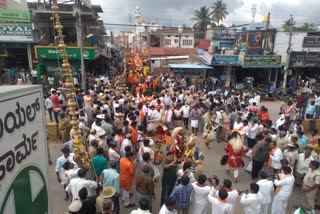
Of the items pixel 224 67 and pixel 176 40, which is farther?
pixel 176 40

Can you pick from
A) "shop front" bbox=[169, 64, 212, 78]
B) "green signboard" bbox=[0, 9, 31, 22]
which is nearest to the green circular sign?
"shop front" bbox=[169, 64, 212, 78]

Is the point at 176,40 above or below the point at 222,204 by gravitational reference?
above

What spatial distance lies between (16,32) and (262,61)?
1887 centimetres

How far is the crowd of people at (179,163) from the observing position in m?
4.61

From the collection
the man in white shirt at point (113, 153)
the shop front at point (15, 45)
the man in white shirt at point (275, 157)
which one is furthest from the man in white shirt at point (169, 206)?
the shop front at point (15, 45)

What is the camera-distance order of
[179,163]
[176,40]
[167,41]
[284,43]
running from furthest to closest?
[176,40] < [167,41] < [284,43] < [179,163]

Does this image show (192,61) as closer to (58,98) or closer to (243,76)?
(243,76)

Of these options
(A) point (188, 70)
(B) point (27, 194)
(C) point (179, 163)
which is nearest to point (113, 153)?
(C) point (179, 163)

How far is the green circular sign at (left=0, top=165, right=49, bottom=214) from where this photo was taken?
5.72 ft

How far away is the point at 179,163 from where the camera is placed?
610 cm

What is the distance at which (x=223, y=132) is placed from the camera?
10.1 meters

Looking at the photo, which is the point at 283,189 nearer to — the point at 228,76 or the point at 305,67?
the point at 228,76

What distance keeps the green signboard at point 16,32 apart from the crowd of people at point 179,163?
11.2 m

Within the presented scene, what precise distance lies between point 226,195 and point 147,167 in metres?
1.56
